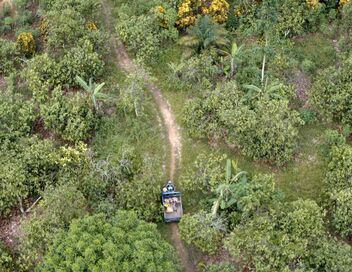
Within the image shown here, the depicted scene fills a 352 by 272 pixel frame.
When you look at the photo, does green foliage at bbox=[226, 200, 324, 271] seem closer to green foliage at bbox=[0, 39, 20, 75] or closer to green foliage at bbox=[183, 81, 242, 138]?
green foliage at bbox=[183, 81, 242, 138]

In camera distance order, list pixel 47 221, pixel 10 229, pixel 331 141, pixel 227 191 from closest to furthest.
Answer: pixel 47 221, pixel 227 191, pixel 10 229, pixel 331 141

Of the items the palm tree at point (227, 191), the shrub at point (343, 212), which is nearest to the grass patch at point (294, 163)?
the shrub at point (343, 212)

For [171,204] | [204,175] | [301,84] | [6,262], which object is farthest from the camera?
[301,84]

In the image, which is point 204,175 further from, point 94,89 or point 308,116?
point 94,89

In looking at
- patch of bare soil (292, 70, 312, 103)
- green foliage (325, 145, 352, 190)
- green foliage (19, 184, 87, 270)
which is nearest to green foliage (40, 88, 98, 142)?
green foliage (19, 184, 87, 270)

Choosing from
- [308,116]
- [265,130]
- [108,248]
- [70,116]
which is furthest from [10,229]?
[308,116]
